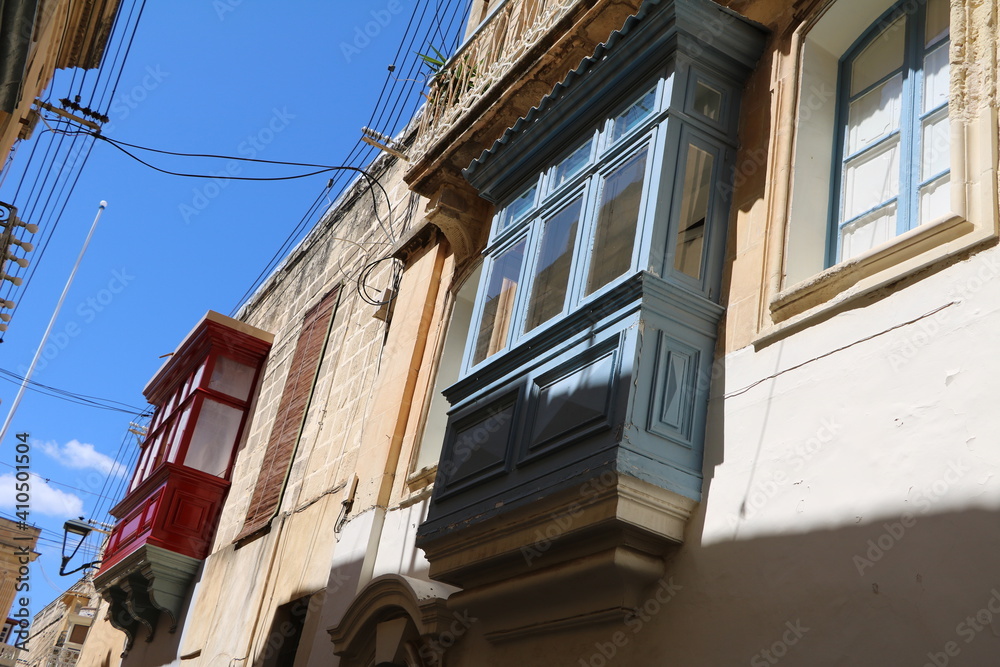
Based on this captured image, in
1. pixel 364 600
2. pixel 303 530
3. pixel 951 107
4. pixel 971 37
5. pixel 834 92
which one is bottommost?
pixel 364 600

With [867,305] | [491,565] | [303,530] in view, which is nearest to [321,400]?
[303,530]

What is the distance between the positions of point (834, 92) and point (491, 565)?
3366 millimetres

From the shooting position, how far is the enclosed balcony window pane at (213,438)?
13789 mm

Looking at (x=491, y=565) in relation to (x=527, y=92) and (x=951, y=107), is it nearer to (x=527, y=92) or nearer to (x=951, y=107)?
(x=951, y=107)

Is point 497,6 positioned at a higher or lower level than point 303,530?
higher

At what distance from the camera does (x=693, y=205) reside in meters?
5.75

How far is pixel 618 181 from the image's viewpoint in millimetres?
5961

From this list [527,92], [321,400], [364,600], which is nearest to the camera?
[364,600]

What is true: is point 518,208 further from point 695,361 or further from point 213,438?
point 213,438

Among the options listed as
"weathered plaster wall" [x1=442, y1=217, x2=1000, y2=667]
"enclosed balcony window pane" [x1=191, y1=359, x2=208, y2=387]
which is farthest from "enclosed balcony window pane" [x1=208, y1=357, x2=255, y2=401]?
"weathered plaster wall" [x1=442, y1=217, x2=1000, y2=667]

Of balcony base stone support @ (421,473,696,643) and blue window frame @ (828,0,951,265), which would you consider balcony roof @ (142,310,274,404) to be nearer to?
balcony base stone support @ (421,473,696,643)

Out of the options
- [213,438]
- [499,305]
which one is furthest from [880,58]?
[213,438]

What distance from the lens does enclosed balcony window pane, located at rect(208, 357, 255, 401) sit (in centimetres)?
1439

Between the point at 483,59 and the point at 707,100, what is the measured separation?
3.49m
